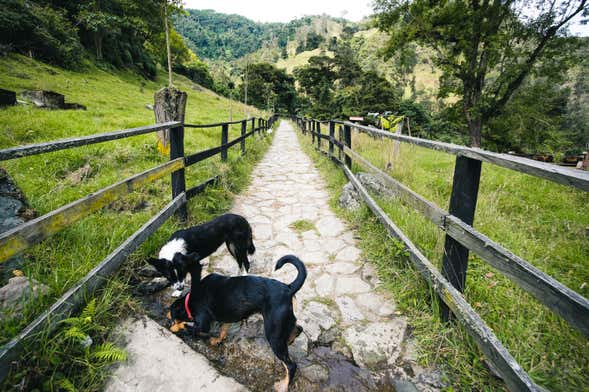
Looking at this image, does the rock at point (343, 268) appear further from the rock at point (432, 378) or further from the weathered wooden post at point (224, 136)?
the weathered wooden post at point (224, 136)

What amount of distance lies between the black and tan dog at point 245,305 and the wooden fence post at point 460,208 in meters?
1.09

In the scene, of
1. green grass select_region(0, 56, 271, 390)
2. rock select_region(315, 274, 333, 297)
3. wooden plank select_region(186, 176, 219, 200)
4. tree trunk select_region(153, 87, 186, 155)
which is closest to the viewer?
green grass select_region(0, 56, 271, 390)

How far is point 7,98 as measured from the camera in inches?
332

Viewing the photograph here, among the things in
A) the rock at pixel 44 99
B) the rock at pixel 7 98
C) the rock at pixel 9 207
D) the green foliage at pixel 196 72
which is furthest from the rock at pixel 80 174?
the green foliage at pixel 196 72

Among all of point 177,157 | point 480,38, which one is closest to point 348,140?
point 177,157

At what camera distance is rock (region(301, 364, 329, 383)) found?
1799 mm

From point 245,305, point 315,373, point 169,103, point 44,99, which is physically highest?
point 44,99

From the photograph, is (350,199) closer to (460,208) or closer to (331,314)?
(331,314)

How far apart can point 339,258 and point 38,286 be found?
2.66 metres

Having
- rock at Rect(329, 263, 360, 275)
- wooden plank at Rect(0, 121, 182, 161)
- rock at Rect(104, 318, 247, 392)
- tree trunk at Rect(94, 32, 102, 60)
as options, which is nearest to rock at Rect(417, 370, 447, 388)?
rock at Rect(104, 318, 247, 392)

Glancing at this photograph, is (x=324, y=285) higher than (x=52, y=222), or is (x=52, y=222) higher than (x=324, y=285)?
(x=52, y=222)

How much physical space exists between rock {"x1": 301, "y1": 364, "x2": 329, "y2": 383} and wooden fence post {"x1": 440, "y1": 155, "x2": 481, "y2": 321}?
960 mm

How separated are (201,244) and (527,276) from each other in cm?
236

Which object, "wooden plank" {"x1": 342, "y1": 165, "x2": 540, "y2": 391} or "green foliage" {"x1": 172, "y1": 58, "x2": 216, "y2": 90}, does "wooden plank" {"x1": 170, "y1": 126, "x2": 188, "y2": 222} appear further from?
"green foliage" {"x1": 172, "y1": 58, "x2": 216, "y2": 90}
